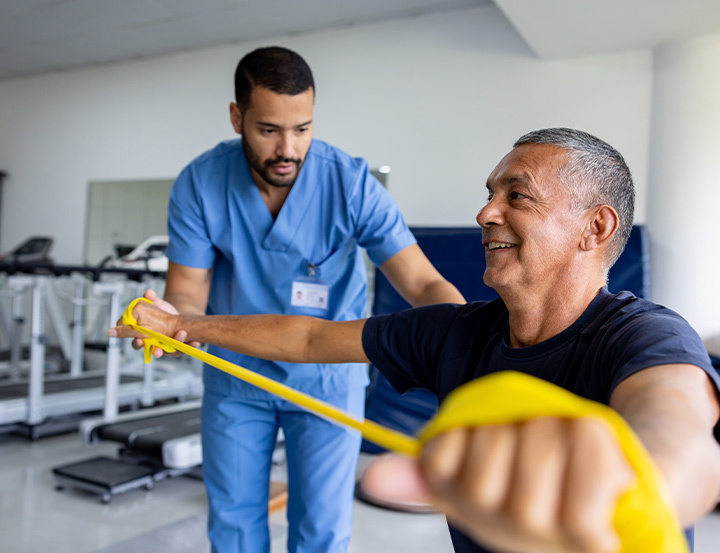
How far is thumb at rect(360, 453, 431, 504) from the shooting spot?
0.41 metres

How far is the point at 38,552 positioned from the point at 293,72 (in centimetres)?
218

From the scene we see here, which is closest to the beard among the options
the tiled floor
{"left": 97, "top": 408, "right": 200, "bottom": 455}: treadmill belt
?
the tiled floor

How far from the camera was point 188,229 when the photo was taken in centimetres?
178

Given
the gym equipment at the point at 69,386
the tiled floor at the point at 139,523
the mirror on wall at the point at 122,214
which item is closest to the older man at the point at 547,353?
the tiled floor at the point at 139,523

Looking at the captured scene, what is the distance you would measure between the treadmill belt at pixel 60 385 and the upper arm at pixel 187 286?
301 cm

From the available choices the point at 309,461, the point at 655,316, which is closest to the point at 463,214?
the point at 309,461

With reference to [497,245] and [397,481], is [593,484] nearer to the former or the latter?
[397,481]

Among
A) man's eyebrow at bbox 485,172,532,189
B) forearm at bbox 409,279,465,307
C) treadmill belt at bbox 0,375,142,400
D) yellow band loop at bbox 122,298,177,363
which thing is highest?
man's eyebrow at bbox 485,172,532,189

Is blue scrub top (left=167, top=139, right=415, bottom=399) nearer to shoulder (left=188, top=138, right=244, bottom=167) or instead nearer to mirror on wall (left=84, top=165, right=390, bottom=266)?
shoulder (left=188, top=138, right=244, bottom=167)

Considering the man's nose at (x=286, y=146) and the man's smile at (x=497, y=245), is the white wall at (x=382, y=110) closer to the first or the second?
the man's nose at (x=286, y=146)

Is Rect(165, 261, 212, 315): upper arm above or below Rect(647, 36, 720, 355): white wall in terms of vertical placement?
below

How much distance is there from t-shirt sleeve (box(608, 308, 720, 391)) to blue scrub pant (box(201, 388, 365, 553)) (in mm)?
994

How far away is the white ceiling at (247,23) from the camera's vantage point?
3.37 meters

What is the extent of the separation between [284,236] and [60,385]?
3.61 meters
